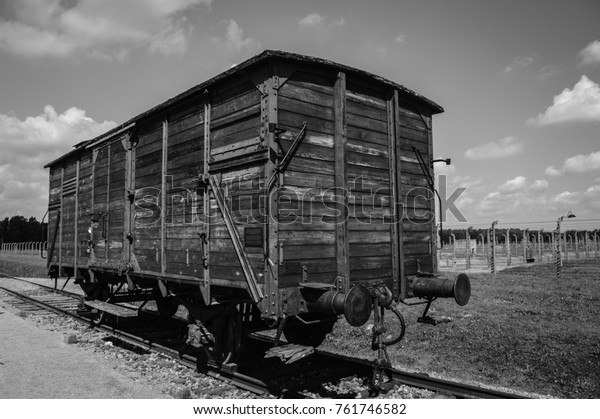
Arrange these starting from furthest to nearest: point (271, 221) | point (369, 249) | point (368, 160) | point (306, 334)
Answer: point (306, 334), point (368, 160), point (369, 249), point (271, 221)

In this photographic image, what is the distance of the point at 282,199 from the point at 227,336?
249 centimetres

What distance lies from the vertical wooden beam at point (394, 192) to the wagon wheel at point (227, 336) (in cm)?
230

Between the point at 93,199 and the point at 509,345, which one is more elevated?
the point at 93,199

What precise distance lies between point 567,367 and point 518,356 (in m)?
0.68

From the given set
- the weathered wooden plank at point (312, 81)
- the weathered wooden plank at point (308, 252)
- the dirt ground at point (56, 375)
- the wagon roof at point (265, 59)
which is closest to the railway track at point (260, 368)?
the dirt ground at point (56, 375)

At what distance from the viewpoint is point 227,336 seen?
634 centimetres

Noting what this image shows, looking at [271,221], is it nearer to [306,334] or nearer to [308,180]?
[308,180]

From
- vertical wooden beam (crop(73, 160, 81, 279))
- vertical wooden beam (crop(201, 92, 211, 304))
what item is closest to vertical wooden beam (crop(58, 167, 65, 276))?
vertical wooden beam (crop(73, 160, 81, 279))

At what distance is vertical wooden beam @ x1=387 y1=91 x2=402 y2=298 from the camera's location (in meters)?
6.30

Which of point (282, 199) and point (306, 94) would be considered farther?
point (306, 94)

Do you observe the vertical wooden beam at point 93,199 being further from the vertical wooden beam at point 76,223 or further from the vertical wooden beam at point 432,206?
the vertical wooden beam at point 432,206

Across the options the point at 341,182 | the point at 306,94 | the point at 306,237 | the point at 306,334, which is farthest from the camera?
the point at 306,334

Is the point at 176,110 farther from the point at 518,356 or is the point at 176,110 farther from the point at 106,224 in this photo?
the point at 518,356

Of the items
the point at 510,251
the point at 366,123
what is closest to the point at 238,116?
the point at 366,123
